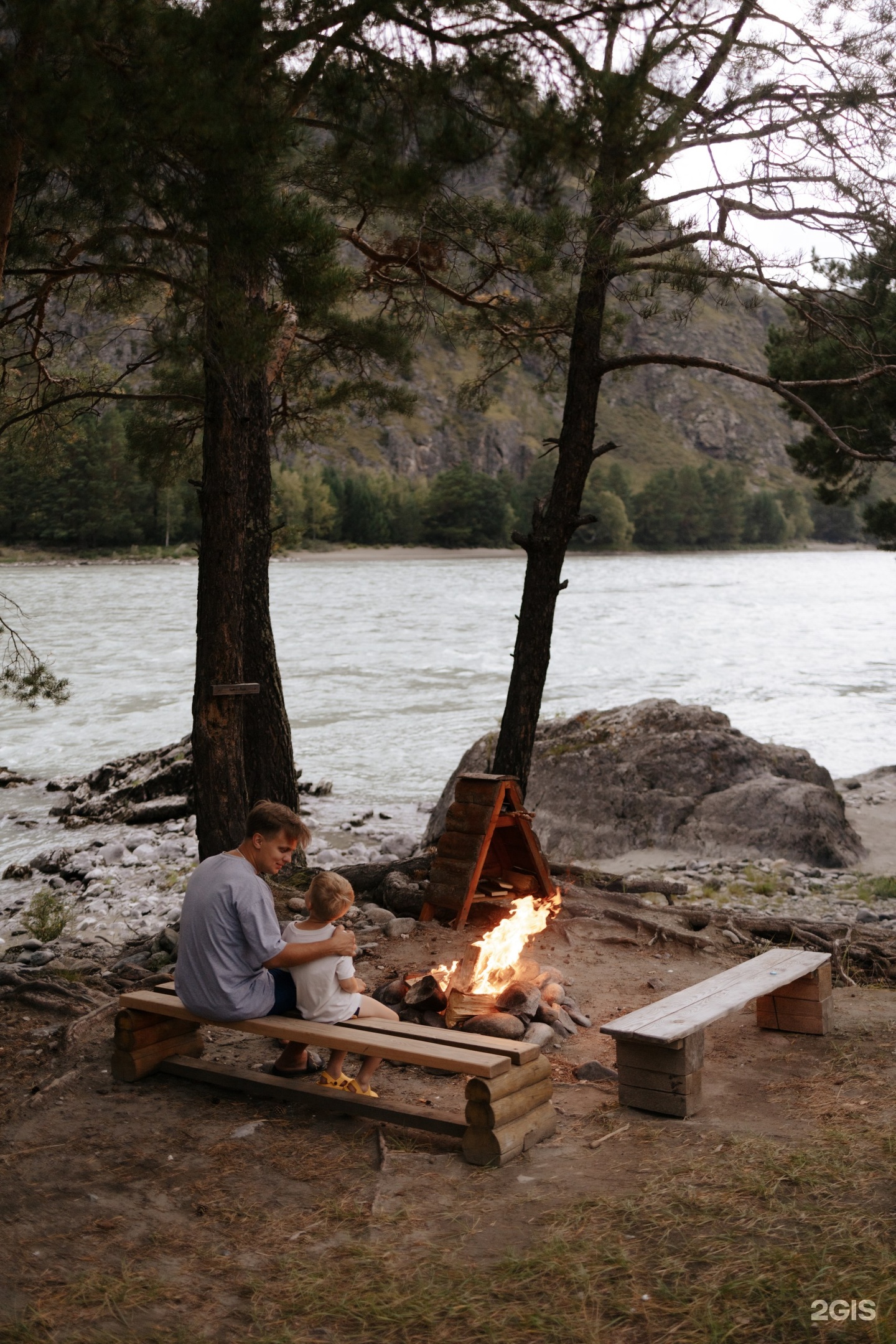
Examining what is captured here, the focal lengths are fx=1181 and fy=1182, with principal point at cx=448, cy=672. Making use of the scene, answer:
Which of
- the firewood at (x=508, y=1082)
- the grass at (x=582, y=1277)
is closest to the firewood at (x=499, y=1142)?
the firewood at (x=508, y=1082)

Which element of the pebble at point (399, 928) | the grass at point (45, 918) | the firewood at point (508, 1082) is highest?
the firewood at point (508, 1082)

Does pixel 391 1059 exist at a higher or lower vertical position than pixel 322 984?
lower

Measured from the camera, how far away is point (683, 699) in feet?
89.5

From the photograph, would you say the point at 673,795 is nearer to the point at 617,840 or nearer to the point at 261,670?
the point at 617,840

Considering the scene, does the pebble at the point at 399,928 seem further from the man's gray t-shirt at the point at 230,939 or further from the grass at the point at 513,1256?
the grass at the point at 513,1256

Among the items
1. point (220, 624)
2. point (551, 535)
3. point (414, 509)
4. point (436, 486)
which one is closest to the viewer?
point (220, 624)

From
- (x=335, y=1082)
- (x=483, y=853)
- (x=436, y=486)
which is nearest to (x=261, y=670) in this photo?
(x=483, y=853)

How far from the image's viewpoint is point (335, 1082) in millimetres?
4973

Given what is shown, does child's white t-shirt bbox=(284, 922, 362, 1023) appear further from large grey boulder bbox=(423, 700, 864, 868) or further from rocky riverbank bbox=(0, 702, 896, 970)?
large grey boulder bbox=(423, 700, 864, 868)

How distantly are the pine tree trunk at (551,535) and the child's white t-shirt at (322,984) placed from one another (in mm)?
4031

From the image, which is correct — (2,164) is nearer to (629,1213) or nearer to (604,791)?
(629,1213)

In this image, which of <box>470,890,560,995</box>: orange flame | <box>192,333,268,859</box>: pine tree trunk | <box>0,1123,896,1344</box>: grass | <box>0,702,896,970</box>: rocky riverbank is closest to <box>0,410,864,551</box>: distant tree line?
<box>0,702,896,970</box>: rocky riverbank

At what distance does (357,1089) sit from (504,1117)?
0.84 meters

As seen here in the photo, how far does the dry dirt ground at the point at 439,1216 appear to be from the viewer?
3193mm
